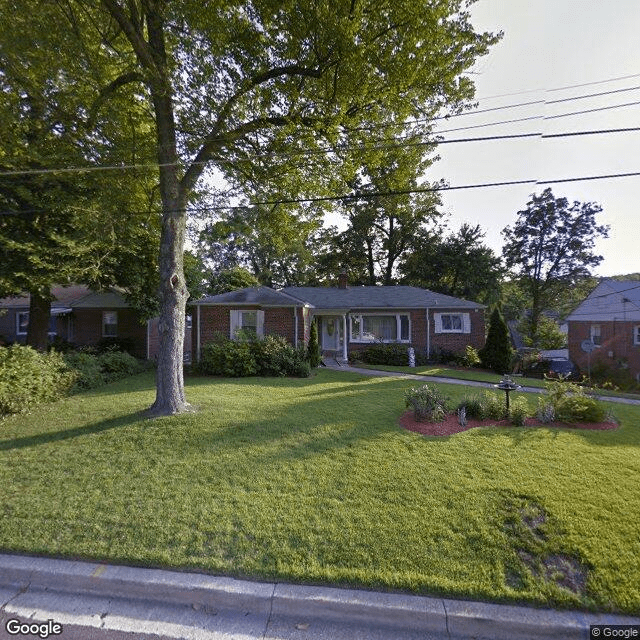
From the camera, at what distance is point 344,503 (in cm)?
380

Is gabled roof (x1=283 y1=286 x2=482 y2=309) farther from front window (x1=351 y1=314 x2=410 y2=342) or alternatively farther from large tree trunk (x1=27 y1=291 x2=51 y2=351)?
large tree trunk (x1=27 y1=291 x2=51 y2=351)

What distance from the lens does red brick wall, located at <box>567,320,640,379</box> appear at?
22.0 metres

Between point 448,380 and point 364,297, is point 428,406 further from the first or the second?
point 364,297

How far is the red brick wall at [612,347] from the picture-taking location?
22.0 meters

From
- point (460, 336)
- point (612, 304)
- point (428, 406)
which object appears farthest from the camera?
point (612, 304)

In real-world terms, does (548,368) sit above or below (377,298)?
below

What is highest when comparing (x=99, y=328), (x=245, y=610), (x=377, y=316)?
(x=377, y=316)

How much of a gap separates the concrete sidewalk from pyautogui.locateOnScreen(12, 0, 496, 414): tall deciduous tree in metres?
4.35

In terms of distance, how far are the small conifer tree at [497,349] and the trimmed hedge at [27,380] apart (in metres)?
17.3

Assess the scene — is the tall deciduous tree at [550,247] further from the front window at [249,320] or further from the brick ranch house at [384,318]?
the front window at [249,320]

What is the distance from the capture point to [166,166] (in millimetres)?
7367

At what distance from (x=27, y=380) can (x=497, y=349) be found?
711 inches

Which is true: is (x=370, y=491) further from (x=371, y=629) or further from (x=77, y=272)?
(x=77, y=272)

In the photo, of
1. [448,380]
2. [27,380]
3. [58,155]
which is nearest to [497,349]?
[448,380]
